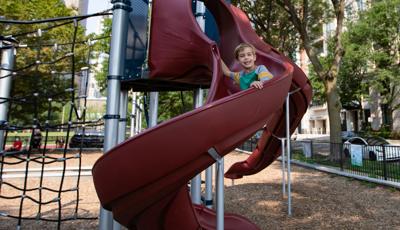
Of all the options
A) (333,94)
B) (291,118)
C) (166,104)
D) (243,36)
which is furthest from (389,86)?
(243,36)

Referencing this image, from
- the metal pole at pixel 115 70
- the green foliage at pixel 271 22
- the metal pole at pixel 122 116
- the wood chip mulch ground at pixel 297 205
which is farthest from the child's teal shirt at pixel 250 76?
the green foliage at pixel 271 22

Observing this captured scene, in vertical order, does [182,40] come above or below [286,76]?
above

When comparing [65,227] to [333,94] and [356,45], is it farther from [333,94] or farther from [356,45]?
[356,45]

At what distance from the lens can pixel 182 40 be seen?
3.22 m

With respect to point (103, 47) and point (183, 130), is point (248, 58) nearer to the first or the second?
point (183, 130)

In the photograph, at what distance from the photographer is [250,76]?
3000mm

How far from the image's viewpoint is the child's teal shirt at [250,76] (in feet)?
9.42

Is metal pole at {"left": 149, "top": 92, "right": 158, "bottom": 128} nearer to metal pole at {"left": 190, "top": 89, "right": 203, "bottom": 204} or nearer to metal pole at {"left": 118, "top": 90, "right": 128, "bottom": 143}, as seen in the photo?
metal pole at {"left": 118, "top": 90, "right": 128, "bottom": 143}

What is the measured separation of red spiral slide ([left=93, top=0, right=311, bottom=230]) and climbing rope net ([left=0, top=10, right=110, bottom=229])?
65.2 inches

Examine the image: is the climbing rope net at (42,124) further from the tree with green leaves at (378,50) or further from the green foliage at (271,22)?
the tree with green leaves at (378,50)

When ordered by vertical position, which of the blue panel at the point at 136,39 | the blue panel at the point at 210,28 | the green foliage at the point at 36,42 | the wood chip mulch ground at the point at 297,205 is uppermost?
the green foliage at the point at 36,42

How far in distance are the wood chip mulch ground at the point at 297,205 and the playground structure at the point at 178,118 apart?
8.83 ft

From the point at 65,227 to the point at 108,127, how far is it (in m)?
2.80

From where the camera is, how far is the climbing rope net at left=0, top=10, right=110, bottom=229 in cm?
503
